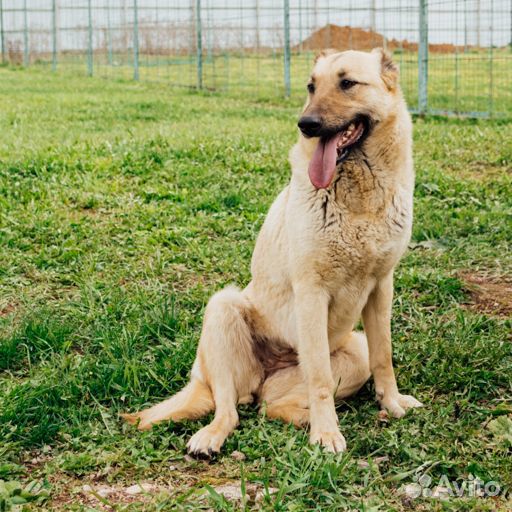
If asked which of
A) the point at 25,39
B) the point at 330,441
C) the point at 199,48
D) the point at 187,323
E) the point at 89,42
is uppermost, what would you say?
the point at 25,39

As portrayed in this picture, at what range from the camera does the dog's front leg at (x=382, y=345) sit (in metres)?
3.44

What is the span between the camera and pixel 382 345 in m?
3.50

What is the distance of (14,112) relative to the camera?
11.5 metres

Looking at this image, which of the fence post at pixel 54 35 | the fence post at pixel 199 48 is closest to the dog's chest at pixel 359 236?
the fence post at pixel 199 48

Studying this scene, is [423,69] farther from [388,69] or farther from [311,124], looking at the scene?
[311,124]

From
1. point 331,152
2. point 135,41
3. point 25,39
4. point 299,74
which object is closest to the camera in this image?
point 331,152

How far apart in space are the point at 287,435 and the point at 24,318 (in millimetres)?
1775

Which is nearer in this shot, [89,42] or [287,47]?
[287,47]

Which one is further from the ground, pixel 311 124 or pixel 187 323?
pixel 311 124

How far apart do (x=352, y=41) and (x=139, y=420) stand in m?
12.6

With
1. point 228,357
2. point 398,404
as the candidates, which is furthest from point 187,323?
point 398,404

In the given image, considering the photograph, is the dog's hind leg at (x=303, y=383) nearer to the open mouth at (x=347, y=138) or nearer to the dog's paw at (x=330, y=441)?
the dog's paw at (x=330, y=441)

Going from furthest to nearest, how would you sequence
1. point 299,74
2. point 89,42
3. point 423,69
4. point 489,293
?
point 89,42, point 299,74, point 423,69, point 489,293

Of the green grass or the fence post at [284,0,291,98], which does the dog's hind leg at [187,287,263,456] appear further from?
the fence post at [284,0,291,98]
